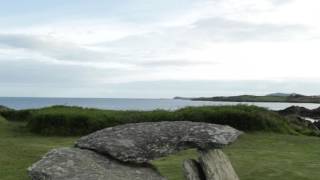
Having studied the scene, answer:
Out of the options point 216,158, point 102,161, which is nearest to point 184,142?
point 216,158

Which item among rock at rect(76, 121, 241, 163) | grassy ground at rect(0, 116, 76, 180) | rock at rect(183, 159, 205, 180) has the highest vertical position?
rock at rect(76, 121, 241, 163)

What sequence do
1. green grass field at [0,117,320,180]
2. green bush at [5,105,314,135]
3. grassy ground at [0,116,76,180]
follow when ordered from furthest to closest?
green bush at [5,105,314,135], grassy ground at [0,116,76,180], green grass field at [0,117,320,180]

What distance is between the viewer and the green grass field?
20.3 meters

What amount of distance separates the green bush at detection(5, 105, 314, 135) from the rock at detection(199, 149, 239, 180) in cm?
1735

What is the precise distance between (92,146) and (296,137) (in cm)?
1894

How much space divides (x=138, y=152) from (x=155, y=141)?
0.56 metres

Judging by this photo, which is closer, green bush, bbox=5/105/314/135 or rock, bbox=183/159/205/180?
rock, bbox=183/159/205/180

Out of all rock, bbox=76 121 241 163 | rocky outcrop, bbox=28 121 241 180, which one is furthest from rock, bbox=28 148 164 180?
rock, bbox=76 121 241 163

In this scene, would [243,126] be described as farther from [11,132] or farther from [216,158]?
[216,158]

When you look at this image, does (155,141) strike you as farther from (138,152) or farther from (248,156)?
(248,156)

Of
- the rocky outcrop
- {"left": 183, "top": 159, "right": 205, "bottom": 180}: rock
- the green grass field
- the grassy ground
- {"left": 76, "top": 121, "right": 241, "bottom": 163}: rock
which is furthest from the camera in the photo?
the grassy ground

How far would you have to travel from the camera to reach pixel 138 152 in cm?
1563

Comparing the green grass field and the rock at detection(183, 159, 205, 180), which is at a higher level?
the rock at detection(183, 159, 205, 180)

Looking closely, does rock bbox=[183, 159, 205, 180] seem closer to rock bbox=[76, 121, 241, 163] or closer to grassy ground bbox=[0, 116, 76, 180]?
rock bbox=[76, 121, 241, 163]
